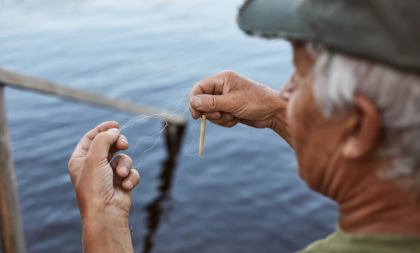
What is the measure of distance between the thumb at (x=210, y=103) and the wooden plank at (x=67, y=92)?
419mm

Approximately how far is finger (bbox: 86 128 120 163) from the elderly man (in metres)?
0.91

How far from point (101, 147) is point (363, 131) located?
1.26m

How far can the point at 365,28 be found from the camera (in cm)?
107

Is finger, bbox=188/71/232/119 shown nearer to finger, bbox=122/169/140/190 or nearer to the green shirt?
finger, bbox=122/169/140/190

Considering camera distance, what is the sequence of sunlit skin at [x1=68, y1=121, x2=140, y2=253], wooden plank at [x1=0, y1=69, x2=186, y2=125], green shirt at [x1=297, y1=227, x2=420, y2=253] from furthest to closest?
wooden plank at [x1=0, y1=69, x2=186, y2=125], sunlit skin at [x1=68, y1=121, x2=140, y2=253], green shirt at [x1=297, y1=227, x2=420, y2=253]

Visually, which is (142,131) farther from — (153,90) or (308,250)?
(308,250)

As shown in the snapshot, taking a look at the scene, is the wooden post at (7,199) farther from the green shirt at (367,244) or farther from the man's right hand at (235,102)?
the green shirt at (367,244)

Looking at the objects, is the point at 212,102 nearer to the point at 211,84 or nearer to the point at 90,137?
the point at 211,84

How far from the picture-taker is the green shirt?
118 cm

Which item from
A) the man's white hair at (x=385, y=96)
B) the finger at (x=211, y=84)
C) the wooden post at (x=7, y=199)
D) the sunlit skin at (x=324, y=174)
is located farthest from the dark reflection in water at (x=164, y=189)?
the man's white hair at (x=385, y=96)

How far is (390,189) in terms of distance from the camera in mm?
1215

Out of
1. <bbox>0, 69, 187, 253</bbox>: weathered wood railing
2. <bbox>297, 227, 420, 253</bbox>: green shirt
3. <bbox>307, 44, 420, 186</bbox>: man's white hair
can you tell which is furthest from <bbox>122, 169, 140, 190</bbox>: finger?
<bbox>0, 69, 187, 253</bbox>: weathered wood railing

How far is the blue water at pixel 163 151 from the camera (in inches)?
239

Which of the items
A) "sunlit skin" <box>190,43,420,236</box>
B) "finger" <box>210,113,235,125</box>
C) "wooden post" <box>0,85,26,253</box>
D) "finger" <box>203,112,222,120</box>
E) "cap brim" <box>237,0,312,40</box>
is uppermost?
"cap brim" <box>237,0,312,40</box>
